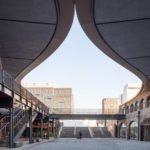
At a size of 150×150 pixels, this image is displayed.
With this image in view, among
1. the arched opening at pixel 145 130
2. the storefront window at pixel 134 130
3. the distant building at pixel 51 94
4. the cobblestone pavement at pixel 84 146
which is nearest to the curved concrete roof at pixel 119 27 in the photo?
the cobblestone pavement at pixel 84 146

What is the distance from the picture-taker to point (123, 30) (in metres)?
13.9

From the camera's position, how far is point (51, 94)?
154 meters

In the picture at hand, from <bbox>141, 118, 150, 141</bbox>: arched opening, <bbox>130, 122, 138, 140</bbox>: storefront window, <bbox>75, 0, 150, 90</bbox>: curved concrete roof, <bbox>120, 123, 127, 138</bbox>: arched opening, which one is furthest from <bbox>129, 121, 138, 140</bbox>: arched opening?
<bbox>75, 0, 150, 90</bbox>: curved concrete roof

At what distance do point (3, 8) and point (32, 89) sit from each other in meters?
143

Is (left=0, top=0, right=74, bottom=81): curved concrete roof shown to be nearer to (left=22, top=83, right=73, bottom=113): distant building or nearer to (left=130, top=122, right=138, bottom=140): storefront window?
(left=130, top=122, right=138, bottom=140): storefront window

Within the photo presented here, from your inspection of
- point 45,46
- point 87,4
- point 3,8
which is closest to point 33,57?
point 45,46

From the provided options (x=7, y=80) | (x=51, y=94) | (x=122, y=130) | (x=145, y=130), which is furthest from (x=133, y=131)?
(x=51, y=94)

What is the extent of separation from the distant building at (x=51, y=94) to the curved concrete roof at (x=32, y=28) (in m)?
130

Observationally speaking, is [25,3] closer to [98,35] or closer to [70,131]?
[98,35]

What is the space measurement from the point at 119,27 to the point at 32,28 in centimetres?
456

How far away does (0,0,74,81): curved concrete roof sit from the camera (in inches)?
450

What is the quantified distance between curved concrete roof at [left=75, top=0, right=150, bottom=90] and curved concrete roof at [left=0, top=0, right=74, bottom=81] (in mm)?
949

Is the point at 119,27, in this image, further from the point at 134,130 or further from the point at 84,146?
the point at 134,130

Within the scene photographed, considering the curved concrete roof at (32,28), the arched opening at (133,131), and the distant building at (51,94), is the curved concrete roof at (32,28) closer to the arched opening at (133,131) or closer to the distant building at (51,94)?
the arched opening at (133,131)
